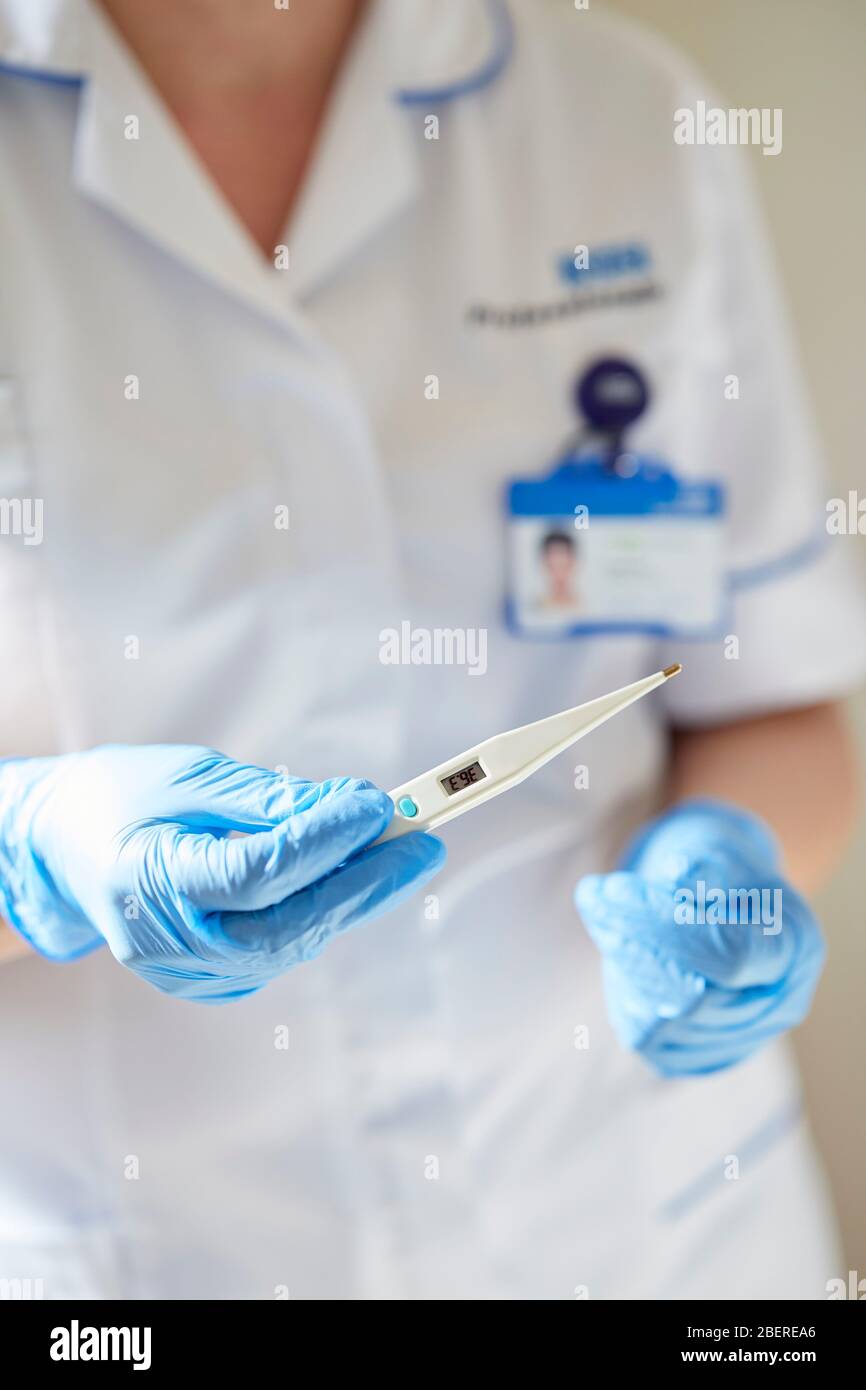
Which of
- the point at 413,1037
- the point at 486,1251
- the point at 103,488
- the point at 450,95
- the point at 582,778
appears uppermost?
the point at 450,95

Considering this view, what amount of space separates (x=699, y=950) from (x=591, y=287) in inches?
15.5

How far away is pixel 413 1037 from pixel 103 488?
0.34m

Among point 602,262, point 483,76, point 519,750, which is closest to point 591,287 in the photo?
point 602,262

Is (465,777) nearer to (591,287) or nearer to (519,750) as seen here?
(519,750)

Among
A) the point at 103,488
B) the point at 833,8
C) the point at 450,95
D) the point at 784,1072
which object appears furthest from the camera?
the point at 833,8

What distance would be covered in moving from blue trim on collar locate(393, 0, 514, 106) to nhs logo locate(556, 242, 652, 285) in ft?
0.37

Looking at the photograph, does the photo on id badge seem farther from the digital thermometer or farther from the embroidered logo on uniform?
the digital thermometer

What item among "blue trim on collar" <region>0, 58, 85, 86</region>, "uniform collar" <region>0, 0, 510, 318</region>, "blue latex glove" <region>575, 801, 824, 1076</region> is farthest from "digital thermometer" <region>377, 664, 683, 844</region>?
"blue trim on collar" <region>0, 58, 85, 86</region>

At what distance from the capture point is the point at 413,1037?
0.66m

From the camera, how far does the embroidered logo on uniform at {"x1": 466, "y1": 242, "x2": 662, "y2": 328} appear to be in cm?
69

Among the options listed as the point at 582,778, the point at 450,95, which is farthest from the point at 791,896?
the point at 450,95

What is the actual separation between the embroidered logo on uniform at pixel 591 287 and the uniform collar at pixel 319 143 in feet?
0.29

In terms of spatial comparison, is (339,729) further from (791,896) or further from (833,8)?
(833,8)

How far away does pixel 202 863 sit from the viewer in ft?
1.52
